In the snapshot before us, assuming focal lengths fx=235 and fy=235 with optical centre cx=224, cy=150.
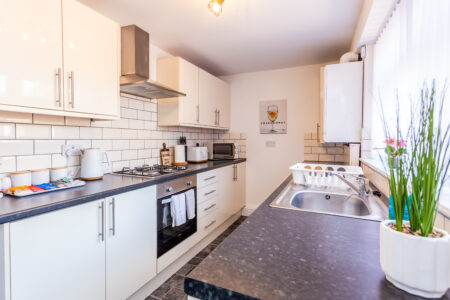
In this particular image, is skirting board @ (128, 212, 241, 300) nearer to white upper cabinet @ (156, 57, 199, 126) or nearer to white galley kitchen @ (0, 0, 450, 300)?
white galley kitchen @ (0, 0, 450, 300)

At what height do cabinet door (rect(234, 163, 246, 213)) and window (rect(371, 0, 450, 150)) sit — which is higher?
window (rect(371, 0, 450, 150))

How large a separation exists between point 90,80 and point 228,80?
2557 mm

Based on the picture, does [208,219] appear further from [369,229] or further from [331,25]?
[331,25]

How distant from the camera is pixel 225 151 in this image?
3.50 metres

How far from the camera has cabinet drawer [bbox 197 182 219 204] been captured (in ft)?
8.24

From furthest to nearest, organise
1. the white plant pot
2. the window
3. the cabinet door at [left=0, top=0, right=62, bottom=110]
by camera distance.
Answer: the cabinet door at [left=0, top=0, right=62, bottom=110]
the window
the white plant pot

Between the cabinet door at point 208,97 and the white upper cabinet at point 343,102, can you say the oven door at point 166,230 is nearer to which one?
the cabinet door at point 208,97

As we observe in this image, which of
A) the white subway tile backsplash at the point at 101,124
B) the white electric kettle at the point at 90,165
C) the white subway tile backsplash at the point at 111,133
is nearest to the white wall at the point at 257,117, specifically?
the white subway tile backsplash at the point at 111,133

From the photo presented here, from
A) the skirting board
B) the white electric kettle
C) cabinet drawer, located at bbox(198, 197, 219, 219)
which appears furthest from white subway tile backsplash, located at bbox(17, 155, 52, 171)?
cabinet drawer, located at bbox(198, 197, 219, 219)

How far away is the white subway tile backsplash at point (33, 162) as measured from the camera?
1560 millimetres

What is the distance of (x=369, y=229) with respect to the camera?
35.9 inches

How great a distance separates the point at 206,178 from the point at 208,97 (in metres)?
1.18

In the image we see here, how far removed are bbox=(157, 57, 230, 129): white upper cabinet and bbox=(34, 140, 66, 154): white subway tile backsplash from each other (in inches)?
43.3

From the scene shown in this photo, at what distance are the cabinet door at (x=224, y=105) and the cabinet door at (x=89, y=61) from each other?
1815mm
